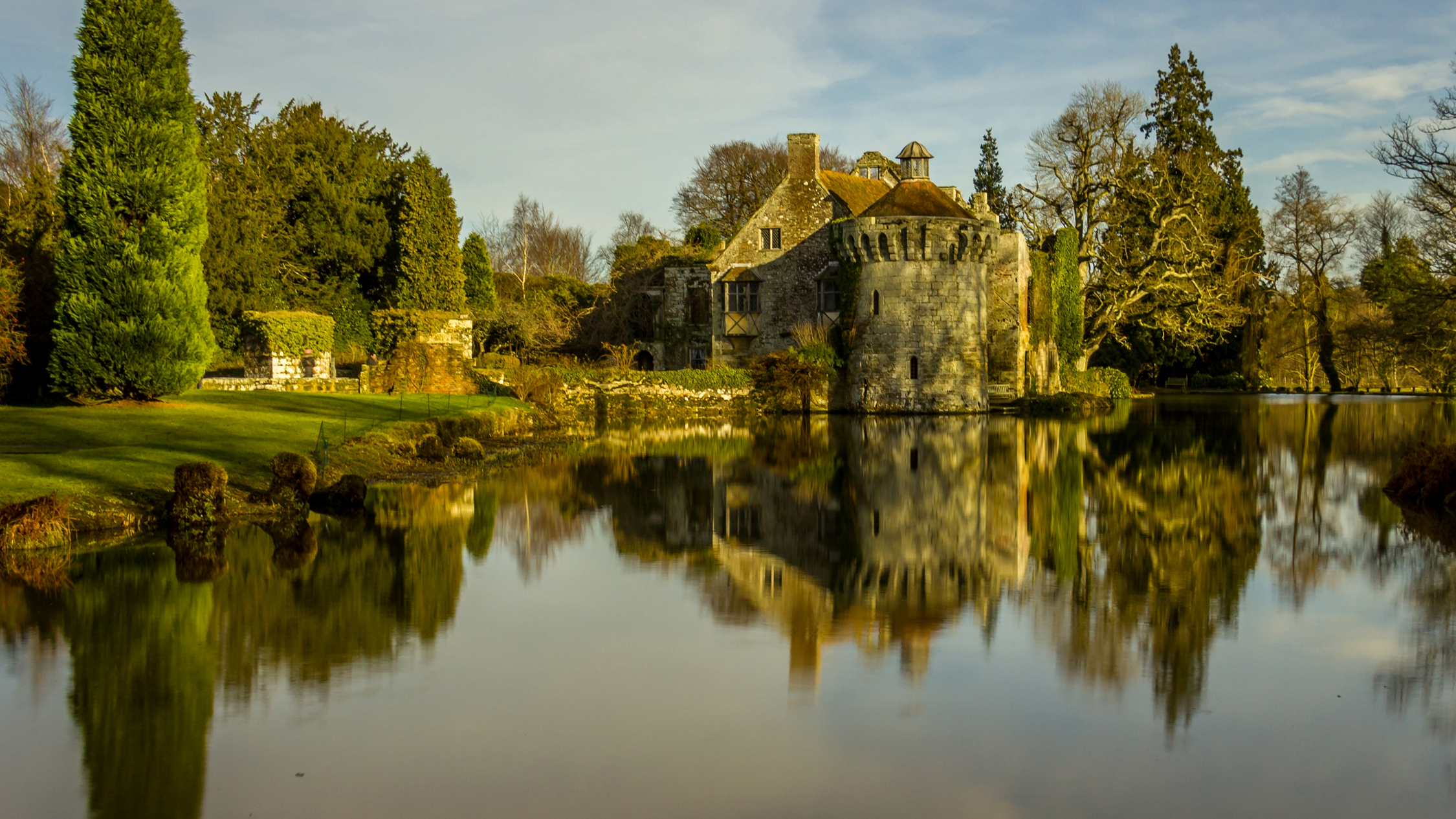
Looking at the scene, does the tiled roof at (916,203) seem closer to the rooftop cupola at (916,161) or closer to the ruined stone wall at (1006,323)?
the rooftop cupola at (916,161)

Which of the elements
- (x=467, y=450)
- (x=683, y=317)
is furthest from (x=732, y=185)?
(x=467, y=450)

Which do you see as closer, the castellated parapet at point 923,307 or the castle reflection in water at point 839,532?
the castle reflection in water at point 839,532

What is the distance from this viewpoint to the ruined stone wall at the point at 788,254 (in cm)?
3909

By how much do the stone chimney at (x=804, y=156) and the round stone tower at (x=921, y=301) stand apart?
4.97 metres

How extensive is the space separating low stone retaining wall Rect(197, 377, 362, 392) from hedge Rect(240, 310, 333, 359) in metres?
1.21

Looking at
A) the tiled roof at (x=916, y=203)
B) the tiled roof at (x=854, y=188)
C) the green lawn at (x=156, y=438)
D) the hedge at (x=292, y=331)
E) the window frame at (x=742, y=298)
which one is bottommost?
the green lawn at (x=156, y=438)

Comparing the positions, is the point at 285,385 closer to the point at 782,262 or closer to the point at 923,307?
the point at 782,262

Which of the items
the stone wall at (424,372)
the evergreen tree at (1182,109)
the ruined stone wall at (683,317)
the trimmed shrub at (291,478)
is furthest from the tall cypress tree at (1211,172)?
the trimmed shrub at (291,478)

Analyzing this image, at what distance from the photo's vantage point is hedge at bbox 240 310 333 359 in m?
32.1

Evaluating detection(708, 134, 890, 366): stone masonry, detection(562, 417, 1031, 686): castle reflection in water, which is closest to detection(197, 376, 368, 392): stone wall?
detection(708, 134, 890, 366): stone masonry

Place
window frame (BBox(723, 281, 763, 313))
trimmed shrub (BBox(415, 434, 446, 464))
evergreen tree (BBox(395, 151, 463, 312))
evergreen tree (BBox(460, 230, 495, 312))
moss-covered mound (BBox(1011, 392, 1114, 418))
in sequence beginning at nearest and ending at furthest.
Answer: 1. trimmed shrub (BBox(415, 434, 446, 464))
2. moss-covered mound (BBox(1011, 392, 1114, 418))
3. evergreen tree (BBox(395, 151, 463, 312))
4. window frame (BBox(723, 281, 763, 313))
5. evergreen tree (BBox(460, 230, 495, 312))

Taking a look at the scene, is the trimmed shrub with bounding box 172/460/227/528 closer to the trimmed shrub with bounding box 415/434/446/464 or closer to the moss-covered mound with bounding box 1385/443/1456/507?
the trimmed shrub with bounding box 415/434/446/464

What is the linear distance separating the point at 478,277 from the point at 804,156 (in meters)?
12.8

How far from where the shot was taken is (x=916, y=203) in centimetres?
3438
